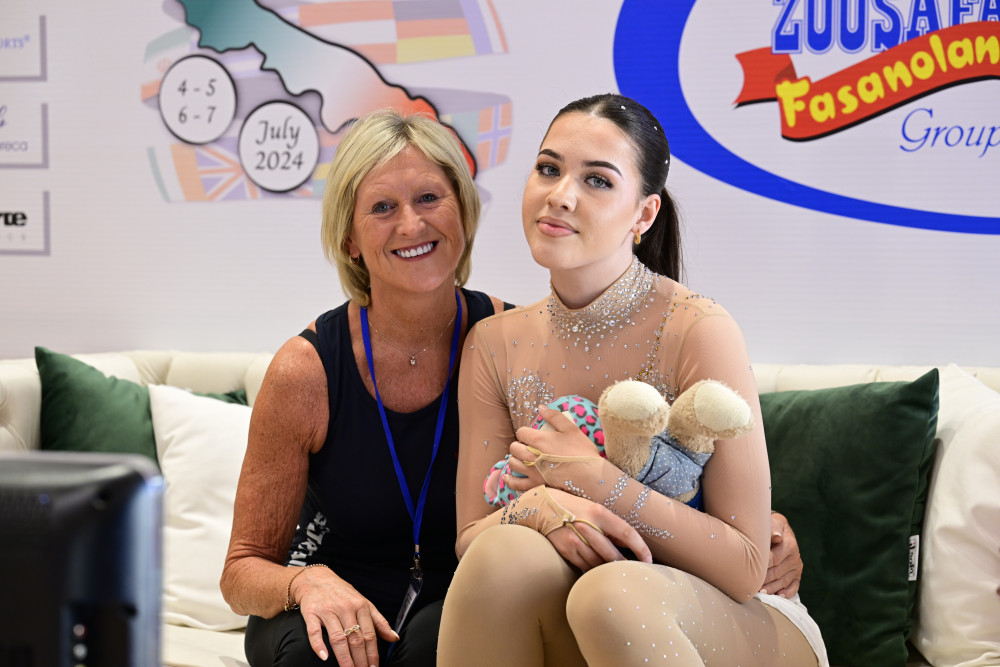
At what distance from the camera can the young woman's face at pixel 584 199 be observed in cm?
157

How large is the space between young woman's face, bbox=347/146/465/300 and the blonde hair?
0.02 meters

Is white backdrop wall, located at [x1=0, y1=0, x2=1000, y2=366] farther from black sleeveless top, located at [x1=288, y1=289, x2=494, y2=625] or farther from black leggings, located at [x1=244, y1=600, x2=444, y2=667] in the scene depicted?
black leggings, located at [x1=244, y1=600, x2=444, y2=667]

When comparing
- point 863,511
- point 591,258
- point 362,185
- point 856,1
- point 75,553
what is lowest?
point 863,511

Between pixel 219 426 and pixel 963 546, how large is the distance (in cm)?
187

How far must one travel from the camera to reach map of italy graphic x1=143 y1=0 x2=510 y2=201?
2857 millimetres

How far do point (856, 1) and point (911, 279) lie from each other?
810 mm

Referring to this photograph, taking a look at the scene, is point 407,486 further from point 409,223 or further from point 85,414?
point 85,414

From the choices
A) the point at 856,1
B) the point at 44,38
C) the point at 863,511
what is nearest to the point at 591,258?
the point at 863,511

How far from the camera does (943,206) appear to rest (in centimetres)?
256

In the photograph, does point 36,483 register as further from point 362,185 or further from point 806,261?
point 806,261

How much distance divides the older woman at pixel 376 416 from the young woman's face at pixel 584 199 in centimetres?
32

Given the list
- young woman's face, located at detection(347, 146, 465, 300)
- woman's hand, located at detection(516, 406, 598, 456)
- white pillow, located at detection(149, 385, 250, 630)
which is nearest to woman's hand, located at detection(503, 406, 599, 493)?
woman's hand, located at detection(516, 406, 598, 456)

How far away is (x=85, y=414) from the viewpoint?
98.1 inches

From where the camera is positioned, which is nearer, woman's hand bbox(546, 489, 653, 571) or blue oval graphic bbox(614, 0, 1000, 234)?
woman's hand bbox(546, 489, 653, 571)
